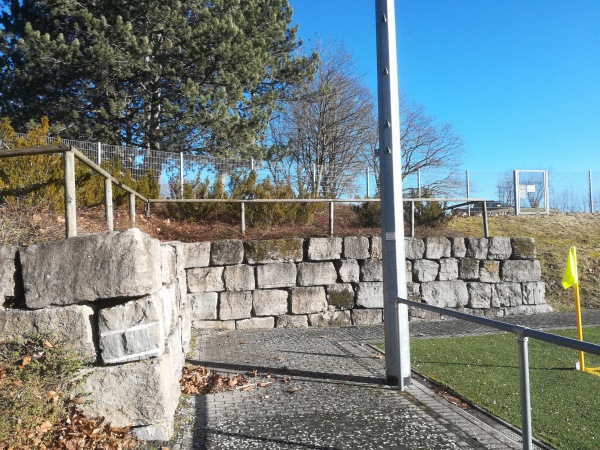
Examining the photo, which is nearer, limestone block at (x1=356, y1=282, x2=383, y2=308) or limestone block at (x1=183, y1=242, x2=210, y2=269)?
limestone block at (x1=183, y1=242, x2=210, y2=269)

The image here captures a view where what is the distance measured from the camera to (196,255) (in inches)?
350

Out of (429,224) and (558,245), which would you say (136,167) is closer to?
(429,224)

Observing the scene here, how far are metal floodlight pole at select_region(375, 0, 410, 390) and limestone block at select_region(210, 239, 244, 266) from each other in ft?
13.7

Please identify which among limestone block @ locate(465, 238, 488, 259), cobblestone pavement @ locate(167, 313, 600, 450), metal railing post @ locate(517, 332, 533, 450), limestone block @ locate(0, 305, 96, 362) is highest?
limestone block @ locate(465, 238, 488, 259)

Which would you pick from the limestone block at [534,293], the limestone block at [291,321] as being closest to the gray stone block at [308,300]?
the limestone block at [291,321]

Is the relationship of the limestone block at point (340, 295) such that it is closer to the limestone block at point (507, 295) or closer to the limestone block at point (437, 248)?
the limestone block at point (437, 248)

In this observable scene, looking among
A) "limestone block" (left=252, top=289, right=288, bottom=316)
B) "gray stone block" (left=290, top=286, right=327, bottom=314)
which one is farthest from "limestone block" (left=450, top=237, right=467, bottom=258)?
"limestone block" (left=252, top=289, right=288, bottom=316)

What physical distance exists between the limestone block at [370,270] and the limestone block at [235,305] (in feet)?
7.33

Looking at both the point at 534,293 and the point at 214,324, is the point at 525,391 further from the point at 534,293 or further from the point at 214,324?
the point at 534,293

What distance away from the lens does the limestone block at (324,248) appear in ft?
31.1

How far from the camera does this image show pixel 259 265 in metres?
9.16

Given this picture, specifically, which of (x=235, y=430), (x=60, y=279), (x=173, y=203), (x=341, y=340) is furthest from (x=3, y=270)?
(x=173, y=203)

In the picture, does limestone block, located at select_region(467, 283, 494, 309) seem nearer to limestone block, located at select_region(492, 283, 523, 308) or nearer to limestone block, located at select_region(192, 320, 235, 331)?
limestone block, located at select_region(492, 283, 523, 308)

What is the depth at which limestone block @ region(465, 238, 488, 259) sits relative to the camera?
1059cm
